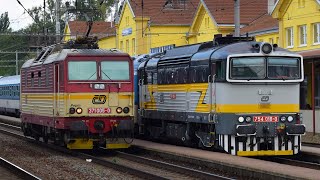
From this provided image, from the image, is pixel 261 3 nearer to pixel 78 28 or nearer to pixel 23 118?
pixel 78 28

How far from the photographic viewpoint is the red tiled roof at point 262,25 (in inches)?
1761

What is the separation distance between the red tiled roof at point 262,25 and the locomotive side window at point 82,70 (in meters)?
24.3

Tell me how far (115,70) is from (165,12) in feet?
133

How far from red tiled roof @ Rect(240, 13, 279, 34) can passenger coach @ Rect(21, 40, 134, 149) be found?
78.5 ft

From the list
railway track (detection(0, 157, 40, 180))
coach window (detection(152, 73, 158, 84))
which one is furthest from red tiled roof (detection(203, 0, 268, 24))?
railway track (detection(0, 157, 40, 180))

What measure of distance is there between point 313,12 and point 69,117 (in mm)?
20867

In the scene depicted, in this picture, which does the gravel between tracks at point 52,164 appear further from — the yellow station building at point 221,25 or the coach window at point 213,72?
the yellow station building at point 221,25

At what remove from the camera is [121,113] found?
20984 mm

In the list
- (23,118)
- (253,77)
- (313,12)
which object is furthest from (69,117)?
(313,12)

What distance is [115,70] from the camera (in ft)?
69.5

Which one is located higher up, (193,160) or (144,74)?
(144,74)

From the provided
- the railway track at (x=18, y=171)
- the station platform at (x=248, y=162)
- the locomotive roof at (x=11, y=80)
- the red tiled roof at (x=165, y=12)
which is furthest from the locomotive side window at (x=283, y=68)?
the red tiled roof at (x=165, y=12)

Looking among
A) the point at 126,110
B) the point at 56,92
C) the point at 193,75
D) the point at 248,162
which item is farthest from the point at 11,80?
the point at 248,162

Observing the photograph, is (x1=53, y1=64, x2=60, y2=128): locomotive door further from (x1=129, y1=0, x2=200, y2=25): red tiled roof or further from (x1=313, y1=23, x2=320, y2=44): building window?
(x1=129, y1=0, x2=200, y2=25): red tiled roof
